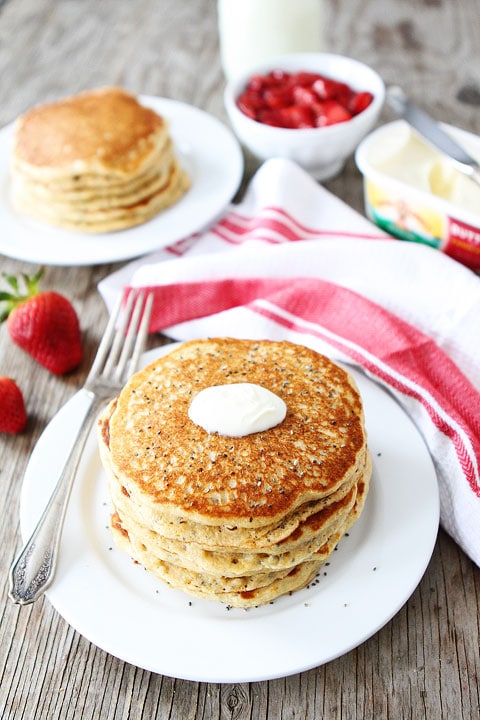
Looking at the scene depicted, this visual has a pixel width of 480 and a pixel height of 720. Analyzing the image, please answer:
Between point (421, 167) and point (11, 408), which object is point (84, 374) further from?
point (421, 167)

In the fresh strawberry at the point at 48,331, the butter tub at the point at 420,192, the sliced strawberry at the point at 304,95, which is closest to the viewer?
the fresh strawberry at the point at 48,331

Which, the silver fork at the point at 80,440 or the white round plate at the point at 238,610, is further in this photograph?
the silver fork at the point at 80,440

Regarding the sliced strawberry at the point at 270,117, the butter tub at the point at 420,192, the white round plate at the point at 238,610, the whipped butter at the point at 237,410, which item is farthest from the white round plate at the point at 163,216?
the whipped butter at the point at 237,410

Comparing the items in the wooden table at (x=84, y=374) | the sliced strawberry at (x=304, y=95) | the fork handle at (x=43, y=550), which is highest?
the sliced strawberry at (x=304, y=95)

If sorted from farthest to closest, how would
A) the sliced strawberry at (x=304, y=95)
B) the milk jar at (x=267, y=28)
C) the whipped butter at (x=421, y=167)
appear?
the milk jar at (x=267, y=28) < the sliced strawberry at (x=304, y=95) < the whipped butter at (x=421, y=167)

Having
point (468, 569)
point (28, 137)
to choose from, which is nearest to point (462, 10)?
point (28, 137)

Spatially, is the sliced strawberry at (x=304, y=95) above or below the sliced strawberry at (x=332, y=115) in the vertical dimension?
above

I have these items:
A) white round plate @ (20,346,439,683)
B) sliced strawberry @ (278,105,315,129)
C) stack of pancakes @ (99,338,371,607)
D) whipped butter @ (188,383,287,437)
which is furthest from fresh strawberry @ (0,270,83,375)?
sliced strawberry @ (278,105,315,129)

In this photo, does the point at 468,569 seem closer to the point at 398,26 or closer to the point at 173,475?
the point at 173,475

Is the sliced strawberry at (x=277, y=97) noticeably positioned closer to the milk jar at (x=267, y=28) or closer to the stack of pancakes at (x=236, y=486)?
the milk jar at (x=267, y=28)
